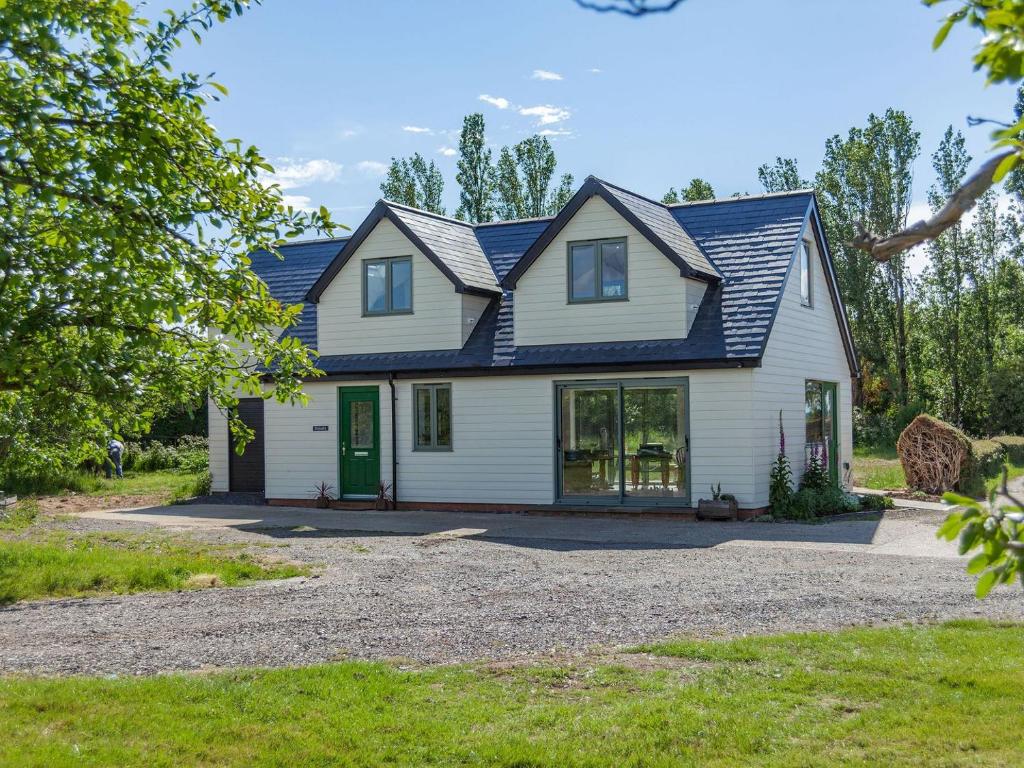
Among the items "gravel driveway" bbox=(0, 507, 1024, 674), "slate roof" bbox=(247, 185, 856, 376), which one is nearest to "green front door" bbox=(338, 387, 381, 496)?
"slate roof" bbox=(247, 185, 856, 376)

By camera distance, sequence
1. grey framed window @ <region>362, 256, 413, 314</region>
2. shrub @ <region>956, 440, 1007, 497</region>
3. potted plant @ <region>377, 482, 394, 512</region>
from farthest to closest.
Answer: grey framed window @ <region>362, 256, 413, 314</region> → shrub @ <region>956, 440, 1007, 497</region> → potted plant @ <region>377, 482, 394, 512</region>

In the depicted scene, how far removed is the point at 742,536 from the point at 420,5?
13640 mm

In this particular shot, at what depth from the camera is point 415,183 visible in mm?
49344

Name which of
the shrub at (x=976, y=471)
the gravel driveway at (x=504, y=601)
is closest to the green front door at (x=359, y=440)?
the gravel driveway at (x=504, y=601)

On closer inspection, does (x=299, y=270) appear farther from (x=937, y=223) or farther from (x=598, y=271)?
(x=937, y=223)

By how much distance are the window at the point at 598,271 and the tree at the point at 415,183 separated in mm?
29722

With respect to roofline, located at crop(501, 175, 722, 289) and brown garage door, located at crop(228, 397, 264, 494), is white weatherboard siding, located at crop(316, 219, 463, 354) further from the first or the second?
brown garage door, located at crop(228, 397, 264, 494)

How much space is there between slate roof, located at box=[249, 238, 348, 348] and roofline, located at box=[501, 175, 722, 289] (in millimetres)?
5363

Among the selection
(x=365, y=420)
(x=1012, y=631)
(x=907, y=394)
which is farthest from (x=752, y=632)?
(x=907, y=394)

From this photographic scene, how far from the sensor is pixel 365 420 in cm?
2188

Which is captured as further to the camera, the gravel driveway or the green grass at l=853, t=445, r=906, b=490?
the green grass at l=853, t=445, r=906, b=490

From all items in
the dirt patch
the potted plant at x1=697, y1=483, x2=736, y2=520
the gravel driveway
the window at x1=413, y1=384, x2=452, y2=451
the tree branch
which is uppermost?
the tree branch

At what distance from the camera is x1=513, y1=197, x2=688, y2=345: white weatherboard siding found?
19.3 m

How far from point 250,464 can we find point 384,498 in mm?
4745
